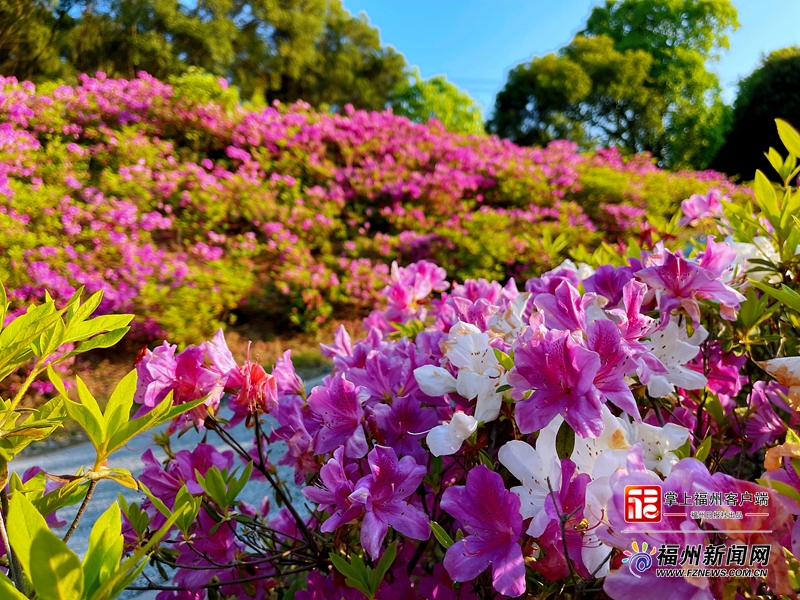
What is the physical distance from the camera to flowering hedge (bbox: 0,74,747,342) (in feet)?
11.5

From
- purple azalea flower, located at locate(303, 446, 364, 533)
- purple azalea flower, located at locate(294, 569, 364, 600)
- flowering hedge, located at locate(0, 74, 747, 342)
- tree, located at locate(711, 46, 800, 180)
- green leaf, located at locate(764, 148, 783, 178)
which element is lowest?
purple azalea flower, located at locate(294, 569, 364, 600)

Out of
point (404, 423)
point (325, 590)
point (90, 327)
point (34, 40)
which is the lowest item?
point (325, 590)

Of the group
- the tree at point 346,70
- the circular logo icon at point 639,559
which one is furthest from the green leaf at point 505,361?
the tree at point 346,70

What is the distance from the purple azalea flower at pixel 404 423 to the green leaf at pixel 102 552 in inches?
14.7

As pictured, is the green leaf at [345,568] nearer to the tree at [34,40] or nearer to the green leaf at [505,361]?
the green leaf at [505,361]

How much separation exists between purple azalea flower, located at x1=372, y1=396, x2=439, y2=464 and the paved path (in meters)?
0.97

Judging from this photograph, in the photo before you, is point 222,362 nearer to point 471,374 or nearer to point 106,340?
point 106,340

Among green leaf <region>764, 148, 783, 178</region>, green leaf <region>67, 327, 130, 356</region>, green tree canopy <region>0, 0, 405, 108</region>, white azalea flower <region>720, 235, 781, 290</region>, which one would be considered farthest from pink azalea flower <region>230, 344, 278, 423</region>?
green tree canopy <region>0, 0, 405, 108</region>

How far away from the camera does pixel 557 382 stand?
1.81ft

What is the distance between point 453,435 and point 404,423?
0.46 ft

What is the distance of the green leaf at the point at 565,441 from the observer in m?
0.57

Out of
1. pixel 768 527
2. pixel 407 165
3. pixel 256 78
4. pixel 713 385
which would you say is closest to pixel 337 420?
pixel 768 527

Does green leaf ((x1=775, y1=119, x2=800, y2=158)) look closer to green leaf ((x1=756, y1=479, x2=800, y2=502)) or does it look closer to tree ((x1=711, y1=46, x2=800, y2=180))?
green leaf ((x1=756, y1=479, x2=800, y2=502))

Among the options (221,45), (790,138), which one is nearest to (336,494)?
(790,138)
